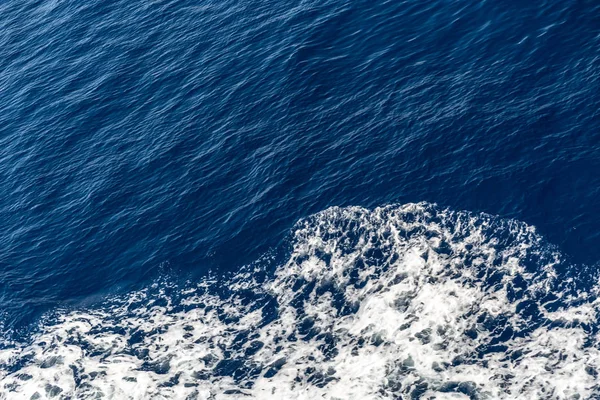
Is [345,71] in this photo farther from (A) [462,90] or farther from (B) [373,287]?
(B) [373,287]

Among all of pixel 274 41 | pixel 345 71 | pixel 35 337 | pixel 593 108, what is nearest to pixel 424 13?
pixel 345 71

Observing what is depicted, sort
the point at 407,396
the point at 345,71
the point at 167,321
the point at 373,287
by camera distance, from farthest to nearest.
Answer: the point at 345,71 → the point at 167,321 → the point at 373,287 → the point at 407,396

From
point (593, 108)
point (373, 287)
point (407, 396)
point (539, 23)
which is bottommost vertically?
point (407, 396)

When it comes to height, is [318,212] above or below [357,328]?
above

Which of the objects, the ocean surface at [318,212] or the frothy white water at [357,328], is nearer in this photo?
the frothy white water at [357,328]

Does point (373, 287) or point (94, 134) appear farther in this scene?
point (94, 134)
